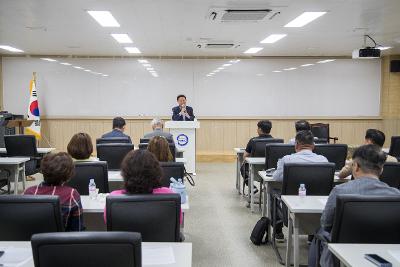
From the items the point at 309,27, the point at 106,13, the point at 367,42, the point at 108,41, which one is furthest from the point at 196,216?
the point at 367,42

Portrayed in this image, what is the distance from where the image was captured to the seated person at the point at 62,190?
2.68m

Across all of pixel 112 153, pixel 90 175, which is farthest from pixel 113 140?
pixel 90 175

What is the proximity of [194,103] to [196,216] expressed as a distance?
630 cm

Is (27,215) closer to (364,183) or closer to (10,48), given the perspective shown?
(364,183)

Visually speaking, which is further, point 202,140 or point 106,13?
point 202,140

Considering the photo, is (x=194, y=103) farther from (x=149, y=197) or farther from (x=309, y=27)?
(x=149, y=197)

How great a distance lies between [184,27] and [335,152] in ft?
11.8

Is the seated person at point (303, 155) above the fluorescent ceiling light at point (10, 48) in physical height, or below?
below

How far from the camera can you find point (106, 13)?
625 cm

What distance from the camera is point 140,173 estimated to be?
2.54m

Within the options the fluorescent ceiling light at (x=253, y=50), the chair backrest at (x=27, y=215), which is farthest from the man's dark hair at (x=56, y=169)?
Result: the fluorescent ceiling light at (x=253, y=50)

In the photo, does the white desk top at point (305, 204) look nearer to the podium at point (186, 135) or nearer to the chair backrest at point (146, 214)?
the chair backrest at point (146, 214)

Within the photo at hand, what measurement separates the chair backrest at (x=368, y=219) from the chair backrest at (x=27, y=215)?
1.67 meters

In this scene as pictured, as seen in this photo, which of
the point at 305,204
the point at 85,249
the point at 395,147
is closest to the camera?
the point at 85,249
